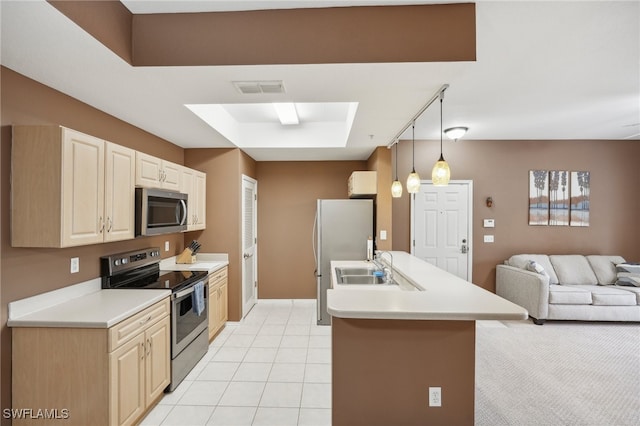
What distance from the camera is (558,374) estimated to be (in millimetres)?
2777

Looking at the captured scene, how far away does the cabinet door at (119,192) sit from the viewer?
2.21 m

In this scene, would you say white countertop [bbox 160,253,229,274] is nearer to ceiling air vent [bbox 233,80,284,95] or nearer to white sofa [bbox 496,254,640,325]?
ceiling air vent [bbox 233,80,284,95]

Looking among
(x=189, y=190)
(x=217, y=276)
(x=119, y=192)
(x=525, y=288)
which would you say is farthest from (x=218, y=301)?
(x=525, y=288)

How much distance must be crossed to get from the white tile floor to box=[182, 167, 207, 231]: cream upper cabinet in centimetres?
145

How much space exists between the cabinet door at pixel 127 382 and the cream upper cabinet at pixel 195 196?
1625 mm

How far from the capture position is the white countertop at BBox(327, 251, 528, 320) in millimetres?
1645

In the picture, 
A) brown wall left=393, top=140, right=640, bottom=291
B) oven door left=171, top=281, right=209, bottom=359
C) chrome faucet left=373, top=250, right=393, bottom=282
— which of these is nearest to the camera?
oven door left=171, top=281, right=209, bottom=359

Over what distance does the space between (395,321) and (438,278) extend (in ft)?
2.88

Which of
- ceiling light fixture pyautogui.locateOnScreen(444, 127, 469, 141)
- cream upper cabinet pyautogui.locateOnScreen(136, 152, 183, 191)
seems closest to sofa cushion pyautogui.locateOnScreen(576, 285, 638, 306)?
ceiling light fixture pyautogui.locateOnScreen(444, 127, 469, 141)

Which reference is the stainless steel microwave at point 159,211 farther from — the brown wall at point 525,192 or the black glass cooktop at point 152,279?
the brown wall at point 525,192

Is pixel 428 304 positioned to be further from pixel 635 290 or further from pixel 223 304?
pixel 635 290

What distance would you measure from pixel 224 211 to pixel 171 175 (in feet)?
3.32

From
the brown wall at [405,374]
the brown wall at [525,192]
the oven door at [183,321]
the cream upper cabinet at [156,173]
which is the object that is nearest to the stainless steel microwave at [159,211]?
the cream upper cabinet at [156,173]

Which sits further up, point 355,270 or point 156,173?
point 156,173
